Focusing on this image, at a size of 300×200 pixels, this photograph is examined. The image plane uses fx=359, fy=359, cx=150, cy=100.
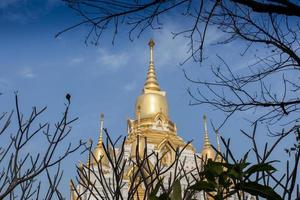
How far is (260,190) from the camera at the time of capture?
0.87m

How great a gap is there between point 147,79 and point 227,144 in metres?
35.5

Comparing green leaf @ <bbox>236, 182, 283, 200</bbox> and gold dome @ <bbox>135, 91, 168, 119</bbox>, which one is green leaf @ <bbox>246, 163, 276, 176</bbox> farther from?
gold dome @ <bbox>135, 91, 168, 119</bbox>

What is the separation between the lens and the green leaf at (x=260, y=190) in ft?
2.80

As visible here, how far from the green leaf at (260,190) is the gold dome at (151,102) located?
31840 millimetres

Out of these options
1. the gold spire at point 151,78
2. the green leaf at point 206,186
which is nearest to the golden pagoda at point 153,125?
the gold spire at point 151,78

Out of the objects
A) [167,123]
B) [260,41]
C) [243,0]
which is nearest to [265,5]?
[243,0]

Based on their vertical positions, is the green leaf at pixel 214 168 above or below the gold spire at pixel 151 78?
below

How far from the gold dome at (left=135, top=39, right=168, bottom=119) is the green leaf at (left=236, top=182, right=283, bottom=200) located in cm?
3184

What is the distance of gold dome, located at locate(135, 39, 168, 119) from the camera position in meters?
33.3

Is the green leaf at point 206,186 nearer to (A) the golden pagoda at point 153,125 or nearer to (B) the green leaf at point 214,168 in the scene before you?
(B) the green leaf at point 214,168

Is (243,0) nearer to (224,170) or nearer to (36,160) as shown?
(224,170)

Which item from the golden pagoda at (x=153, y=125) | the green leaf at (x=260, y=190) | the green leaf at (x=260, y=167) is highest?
the golden pagoda at (x=153, y=125)

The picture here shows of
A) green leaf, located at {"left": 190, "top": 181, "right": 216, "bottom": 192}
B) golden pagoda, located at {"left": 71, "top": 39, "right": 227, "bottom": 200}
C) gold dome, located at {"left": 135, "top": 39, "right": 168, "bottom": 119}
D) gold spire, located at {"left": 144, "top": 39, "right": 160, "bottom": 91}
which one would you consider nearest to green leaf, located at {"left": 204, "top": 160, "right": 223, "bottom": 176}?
green leaf, located at {"left": 190, "top": 181, "right": 216, "bottom": 192}

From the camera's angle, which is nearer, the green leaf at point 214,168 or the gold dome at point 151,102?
the green leaf at point 214,168
